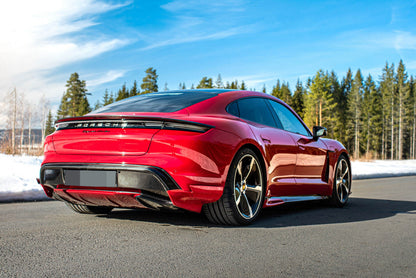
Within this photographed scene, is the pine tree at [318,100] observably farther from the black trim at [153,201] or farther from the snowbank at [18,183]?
the black trim at [153,201]

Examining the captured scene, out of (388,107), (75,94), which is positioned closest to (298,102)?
(388,107)

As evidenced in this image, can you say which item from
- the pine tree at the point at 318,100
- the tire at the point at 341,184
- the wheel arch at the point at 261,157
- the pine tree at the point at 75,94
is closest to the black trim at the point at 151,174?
the wheel arch at the point at 261,157

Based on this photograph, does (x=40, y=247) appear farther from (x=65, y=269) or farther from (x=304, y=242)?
(x=304, y=242)

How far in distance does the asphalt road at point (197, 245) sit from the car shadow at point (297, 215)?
1 centimetres

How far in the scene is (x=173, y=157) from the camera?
12.1ft

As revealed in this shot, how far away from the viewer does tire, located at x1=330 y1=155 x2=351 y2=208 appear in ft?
20.8

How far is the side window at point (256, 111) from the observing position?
4.75m

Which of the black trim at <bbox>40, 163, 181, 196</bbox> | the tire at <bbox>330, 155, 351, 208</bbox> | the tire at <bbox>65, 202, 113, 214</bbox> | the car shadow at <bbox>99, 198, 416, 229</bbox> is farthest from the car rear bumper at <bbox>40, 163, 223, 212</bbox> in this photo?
the tire at <bbox>330, 155, 351, 208</bbox>

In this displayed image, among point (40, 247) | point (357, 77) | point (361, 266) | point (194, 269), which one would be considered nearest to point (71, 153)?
point (40, 247)

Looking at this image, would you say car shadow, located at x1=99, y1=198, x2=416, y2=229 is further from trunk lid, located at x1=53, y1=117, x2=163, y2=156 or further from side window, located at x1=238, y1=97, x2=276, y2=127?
side window, located at x1=238, y1=97, x2=276, y2=127

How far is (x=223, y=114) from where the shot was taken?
435 cm

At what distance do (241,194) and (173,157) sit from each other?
985 mm

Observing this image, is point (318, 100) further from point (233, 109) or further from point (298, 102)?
point (233, 109)

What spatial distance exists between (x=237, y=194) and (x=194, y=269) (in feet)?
5.30
